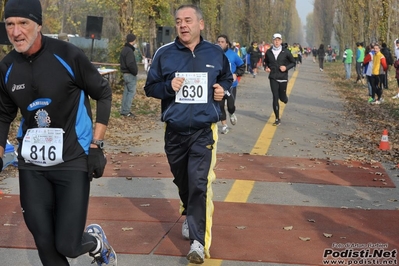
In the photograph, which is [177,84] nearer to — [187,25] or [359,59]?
[187,25]

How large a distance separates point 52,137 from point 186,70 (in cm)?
184

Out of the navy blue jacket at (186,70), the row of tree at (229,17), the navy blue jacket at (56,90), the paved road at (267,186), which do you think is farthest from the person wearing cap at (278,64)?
the navy blue jacket at (56,90)

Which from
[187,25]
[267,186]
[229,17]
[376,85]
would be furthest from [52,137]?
[229,17]

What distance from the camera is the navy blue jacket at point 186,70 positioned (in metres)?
6.07

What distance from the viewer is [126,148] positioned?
12797 mm

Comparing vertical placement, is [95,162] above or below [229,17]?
above

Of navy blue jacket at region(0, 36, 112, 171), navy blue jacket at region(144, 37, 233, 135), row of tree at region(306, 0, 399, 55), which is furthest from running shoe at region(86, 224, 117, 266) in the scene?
row of tree at region(306, 0, 399, 55)

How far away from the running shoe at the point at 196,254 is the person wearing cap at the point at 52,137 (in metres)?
1.30

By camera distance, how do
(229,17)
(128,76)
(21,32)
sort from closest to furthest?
(21,32) → (128,76) → (229,17)

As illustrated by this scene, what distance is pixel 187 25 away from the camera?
6070 mm

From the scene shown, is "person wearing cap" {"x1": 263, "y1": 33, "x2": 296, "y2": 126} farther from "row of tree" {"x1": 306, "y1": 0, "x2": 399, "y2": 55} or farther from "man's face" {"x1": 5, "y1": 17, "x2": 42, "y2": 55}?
"row of tree" {"x1": 306, "y1": 0, "x2": 399, "y2": 55}

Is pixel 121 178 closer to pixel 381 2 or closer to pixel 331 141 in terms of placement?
pixel 331 141

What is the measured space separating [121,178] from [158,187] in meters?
0.84

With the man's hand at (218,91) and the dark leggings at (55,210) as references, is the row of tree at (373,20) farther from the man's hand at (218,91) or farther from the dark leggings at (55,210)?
the dark leggings at (55,210)
